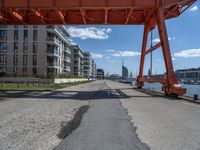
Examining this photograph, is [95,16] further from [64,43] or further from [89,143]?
[64,43]

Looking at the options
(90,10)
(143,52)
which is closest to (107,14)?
(90,10)

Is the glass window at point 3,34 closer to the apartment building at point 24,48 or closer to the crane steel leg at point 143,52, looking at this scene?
the apartment building at point 24,48

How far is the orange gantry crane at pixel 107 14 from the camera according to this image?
23719mm

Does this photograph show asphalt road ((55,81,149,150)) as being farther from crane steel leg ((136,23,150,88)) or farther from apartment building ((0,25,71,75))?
apartment building ((0,25,71,75))

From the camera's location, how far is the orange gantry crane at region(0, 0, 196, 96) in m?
23.7

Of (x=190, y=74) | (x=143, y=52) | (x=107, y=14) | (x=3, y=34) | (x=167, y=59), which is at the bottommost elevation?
(x=190, y=74)

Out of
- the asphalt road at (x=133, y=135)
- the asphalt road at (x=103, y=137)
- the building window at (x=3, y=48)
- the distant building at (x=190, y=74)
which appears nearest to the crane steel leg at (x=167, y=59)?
the asphalt road at (x=133, y=135)

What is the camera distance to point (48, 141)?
20.9 ft

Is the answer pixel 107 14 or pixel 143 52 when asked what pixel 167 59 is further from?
pixel 143 52

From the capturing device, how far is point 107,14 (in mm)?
27984

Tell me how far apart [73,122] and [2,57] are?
60723 mm

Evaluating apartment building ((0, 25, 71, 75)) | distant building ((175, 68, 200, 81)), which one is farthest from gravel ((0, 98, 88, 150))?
distant building ((175, 68, 200, 81))

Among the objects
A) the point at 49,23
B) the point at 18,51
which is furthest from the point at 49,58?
the point at 49,23

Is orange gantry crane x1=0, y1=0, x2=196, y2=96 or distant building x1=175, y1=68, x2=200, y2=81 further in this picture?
distant building x1=175, y1=68, x2=200, y2=81
